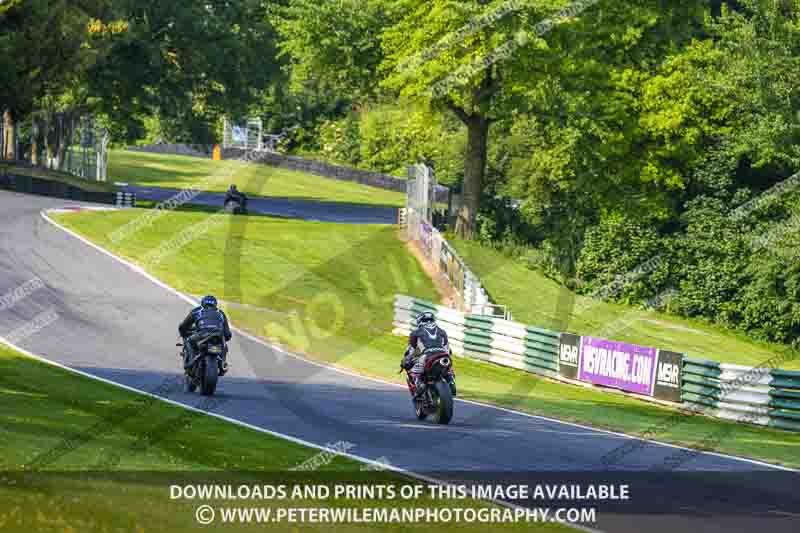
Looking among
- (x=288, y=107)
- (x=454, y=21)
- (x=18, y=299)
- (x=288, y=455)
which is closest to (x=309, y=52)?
(x=454, y=21)

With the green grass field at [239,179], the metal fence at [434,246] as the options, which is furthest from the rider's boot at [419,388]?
the green grass field at [239,179]

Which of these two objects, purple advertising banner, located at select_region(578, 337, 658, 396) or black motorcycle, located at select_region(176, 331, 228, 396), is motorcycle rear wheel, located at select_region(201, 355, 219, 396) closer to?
black motorcycle, located at select_region(176, 331, 228, 396)

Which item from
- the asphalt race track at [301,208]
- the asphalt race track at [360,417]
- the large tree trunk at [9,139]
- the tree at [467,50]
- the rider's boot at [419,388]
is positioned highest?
the tree at [467,50]

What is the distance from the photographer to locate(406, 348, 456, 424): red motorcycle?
60.2ft

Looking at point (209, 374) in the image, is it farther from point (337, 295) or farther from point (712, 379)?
point (337, 295)

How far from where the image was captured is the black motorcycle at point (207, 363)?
19936mm

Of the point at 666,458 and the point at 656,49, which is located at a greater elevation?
the point at 656,49

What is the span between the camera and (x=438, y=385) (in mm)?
18391

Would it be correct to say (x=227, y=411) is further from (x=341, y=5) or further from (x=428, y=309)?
(x=341, y=5)

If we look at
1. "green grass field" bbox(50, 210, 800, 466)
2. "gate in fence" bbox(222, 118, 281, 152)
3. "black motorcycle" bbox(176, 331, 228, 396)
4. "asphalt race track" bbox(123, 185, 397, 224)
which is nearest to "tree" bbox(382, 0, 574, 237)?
"green grass field" bbox(50, 210, 800, 466)

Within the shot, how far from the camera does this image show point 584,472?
14.8 meters

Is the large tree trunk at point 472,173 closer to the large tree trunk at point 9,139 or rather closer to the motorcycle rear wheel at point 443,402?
the large tree trunk at point 9,139

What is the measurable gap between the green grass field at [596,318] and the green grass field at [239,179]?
24.0 metres

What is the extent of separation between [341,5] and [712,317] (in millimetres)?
20867
